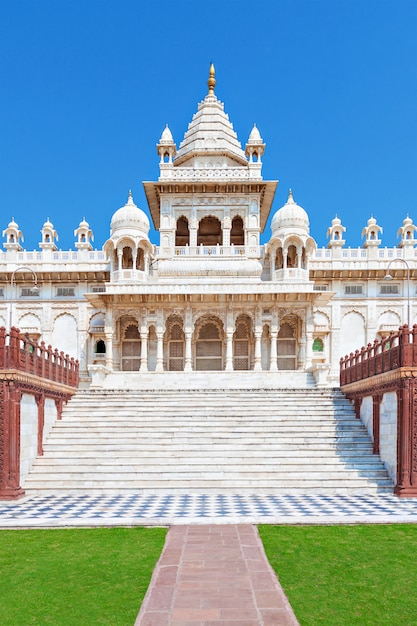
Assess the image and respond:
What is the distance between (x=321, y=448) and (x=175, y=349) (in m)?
15.8

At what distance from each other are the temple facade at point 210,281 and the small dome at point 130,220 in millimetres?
82

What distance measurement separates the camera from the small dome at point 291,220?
108 ft

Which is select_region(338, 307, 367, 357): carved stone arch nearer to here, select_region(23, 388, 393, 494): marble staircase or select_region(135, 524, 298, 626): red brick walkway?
select_region(23, 388, 393, 494): marble staircase

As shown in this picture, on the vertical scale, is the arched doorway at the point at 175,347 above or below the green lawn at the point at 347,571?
above

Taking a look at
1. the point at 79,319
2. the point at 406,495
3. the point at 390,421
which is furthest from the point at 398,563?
the point at 79,319

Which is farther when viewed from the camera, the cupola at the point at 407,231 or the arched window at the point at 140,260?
the cupola at the point at 407,231

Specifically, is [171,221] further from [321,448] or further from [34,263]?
[321,448]

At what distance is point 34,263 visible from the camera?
1457 inches

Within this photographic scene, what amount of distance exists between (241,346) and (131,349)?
6.26 m

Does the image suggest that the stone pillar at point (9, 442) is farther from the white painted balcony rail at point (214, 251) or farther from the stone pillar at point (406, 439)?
the white painted balcony rail at point (214, 251)

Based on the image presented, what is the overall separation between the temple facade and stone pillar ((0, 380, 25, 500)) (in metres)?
14.5

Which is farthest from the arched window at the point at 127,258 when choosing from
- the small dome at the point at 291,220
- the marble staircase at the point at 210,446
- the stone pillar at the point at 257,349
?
the marble staircase at the point at 210,446

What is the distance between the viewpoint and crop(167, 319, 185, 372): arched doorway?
1259 inches

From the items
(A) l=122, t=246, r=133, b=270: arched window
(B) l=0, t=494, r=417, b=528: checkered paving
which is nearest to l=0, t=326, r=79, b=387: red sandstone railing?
(B) l=0, t=494, r=417, b=528: checkered paving
